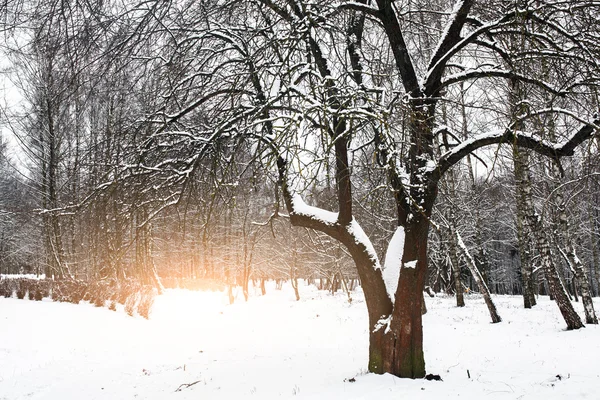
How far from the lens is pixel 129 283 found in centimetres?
1417

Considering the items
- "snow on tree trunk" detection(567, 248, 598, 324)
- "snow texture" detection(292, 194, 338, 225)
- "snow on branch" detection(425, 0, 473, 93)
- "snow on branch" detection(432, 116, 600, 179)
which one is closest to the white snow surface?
"snow texture" detection(292, 194, 338, 225)

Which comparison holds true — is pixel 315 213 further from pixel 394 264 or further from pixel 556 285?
pixel 556 285

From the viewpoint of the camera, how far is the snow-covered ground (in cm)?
471

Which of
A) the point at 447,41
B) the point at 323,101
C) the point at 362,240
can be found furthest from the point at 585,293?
the point at 323,101

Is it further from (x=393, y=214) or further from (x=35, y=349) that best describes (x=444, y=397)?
(x=393, y=214)

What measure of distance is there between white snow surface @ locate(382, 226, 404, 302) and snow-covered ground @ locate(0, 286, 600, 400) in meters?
1.16

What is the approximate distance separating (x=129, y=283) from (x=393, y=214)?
1019 cm

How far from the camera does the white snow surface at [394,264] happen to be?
522cm

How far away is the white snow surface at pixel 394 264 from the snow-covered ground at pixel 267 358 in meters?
1.16

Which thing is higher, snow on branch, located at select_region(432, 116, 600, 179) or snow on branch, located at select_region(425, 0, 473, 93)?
snow on branch, located at select_region(425, 0, 473, 93)

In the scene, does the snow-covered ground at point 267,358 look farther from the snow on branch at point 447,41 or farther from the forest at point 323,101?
the snow on branch at point 447,41

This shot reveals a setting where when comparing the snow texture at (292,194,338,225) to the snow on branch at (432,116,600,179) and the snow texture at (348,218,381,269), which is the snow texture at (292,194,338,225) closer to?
the snow texture at (348,218,381,269)

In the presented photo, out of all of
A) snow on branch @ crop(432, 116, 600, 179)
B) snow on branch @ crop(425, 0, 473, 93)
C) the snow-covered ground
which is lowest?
the snow-covered ground

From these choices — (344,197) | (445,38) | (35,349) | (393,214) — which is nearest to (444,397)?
(344,197)
